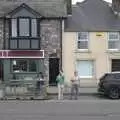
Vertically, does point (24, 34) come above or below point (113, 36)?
above

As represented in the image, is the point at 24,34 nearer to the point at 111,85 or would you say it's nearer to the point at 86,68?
the point at 86,68

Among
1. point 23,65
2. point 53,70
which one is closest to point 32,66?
point 23,65

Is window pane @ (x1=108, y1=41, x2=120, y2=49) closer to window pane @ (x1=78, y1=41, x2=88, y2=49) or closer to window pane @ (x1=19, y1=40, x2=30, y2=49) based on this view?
window pane @ (x1=78, y1=41, x2=88, y2=49)

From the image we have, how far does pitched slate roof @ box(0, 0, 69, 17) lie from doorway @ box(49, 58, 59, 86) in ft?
12.3

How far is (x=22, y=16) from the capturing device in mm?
44625

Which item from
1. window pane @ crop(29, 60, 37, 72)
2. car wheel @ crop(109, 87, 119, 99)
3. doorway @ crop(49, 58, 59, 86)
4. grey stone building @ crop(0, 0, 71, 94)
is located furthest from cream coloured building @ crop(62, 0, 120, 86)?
car wheel @ crop(109, 87, 119, 99)

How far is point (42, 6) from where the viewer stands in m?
45.2

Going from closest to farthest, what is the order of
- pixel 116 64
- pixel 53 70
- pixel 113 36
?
pixel 53 70
pixel 113 36
pixel 116 64

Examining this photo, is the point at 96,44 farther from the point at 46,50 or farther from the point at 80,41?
the point at 46,50

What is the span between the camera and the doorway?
43.8m

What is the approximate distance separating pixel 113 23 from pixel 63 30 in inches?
170

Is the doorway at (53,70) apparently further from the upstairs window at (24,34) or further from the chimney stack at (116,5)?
the chimney stack at (116,5)

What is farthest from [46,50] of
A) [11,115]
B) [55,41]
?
[11,115]

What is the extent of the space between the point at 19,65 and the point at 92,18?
736 centimetres
